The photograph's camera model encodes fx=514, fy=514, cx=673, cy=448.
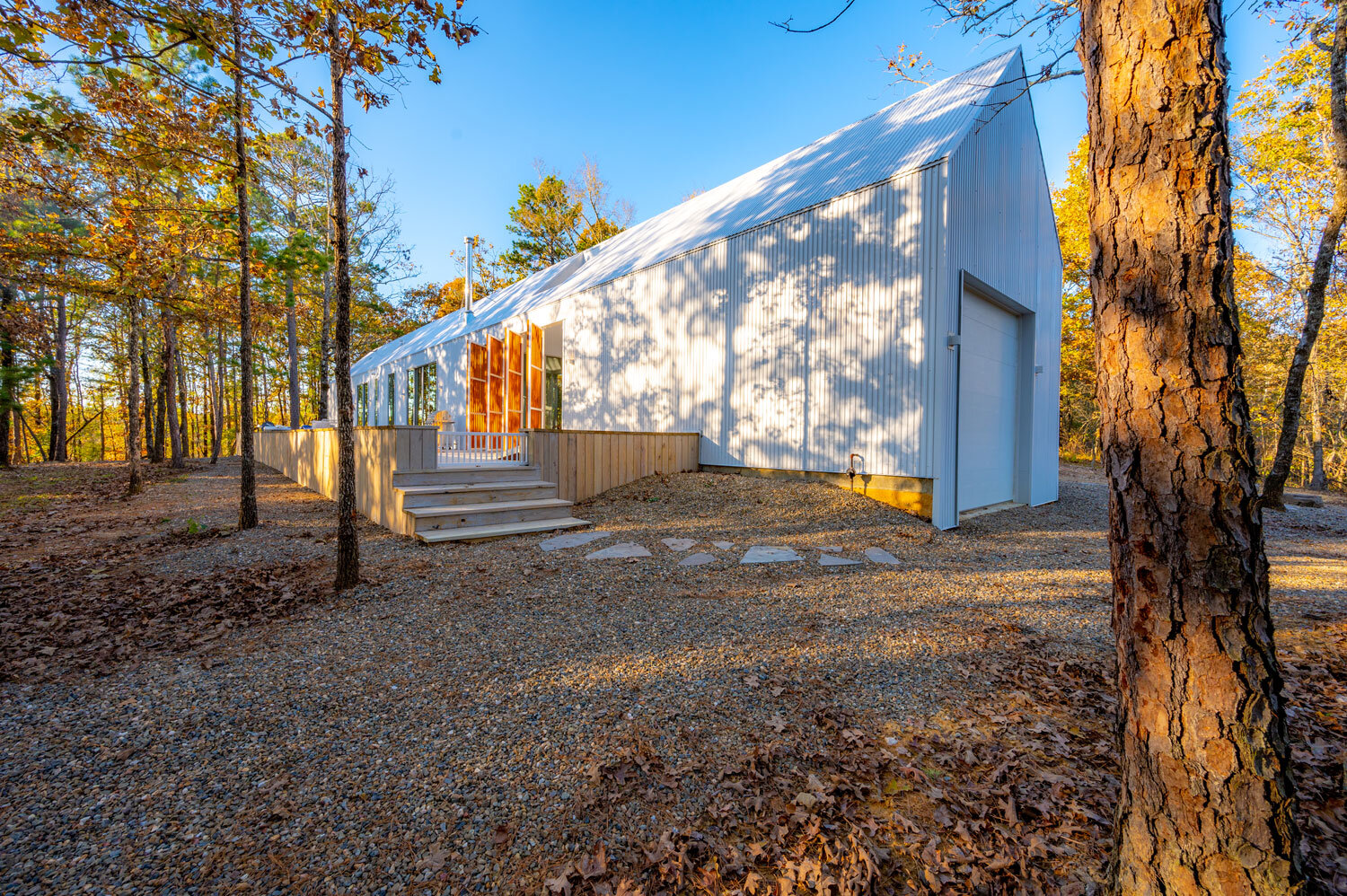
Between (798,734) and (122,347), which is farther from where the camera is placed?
(122,347)

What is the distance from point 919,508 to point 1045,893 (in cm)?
503

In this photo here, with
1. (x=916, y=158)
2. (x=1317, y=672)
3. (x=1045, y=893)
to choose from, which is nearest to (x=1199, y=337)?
(x=1045, y=893)

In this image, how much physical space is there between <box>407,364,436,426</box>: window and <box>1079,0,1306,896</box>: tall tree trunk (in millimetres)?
14563

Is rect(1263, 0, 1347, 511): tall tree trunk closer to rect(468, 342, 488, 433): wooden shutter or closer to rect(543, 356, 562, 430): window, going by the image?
rect(543, 356, 562, 430): window

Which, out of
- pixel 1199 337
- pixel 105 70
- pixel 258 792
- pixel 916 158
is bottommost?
pixel 258 792

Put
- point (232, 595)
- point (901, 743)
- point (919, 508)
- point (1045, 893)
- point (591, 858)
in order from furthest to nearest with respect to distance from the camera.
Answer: point (919, 508) < point (232, 595) < point (901, 743) < point (591, 858) < point (1045, 893)

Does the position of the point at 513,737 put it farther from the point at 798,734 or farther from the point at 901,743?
the point at 901,743

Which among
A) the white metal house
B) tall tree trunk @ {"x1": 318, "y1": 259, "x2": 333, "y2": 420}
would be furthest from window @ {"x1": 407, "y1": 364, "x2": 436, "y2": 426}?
the white metal house

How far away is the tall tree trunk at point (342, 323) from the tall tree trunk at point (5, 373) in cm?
1105

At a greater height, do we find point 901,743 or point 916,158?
point 916,158

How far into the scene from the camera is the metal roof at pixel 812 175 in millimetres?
6441

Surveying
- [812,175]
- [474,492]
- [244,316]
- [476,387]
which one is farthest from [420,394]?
[812,175]

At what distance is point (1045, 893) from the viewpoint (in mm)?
1227

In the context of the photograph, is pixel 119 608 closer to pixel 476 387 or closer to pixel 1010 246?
pixel 476 387
